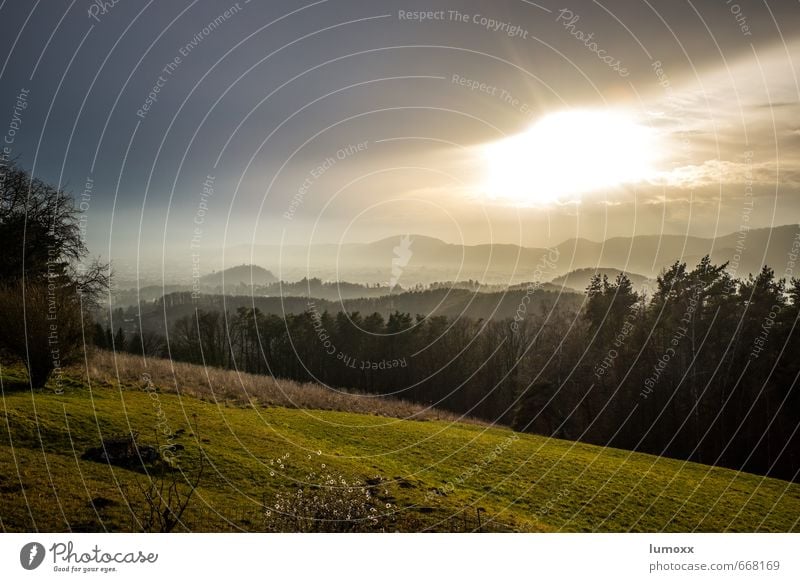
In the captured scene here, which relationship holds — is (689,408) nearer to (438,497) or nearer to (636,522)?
(636,522)

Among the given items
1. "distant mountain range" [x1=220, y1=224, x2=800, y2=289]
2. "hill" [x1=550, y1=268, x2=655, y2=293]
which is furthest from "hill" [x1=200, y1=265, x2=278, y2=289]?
"hill" [x1=550, y1=268, x2=655, y2=293]

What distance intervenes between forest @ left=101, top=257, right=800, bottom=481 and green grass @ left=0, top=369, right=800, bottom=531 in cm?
391

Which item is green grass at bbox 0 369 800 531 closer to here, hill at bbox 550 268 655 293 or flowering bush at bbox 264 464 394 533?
flowering bush at bbox 264 464 394 533

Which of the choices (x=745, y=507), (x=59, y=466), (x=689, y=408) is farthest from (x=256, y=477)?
(x=689, y=408)

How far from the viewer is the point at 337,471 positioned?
15664mm

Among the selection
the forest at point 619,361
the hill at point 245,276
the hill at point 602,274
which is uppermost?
the hill at point 602,274

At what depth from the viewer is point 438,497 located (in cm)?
1484

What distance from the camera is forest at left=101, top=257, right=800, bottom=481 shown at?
1230 inches
